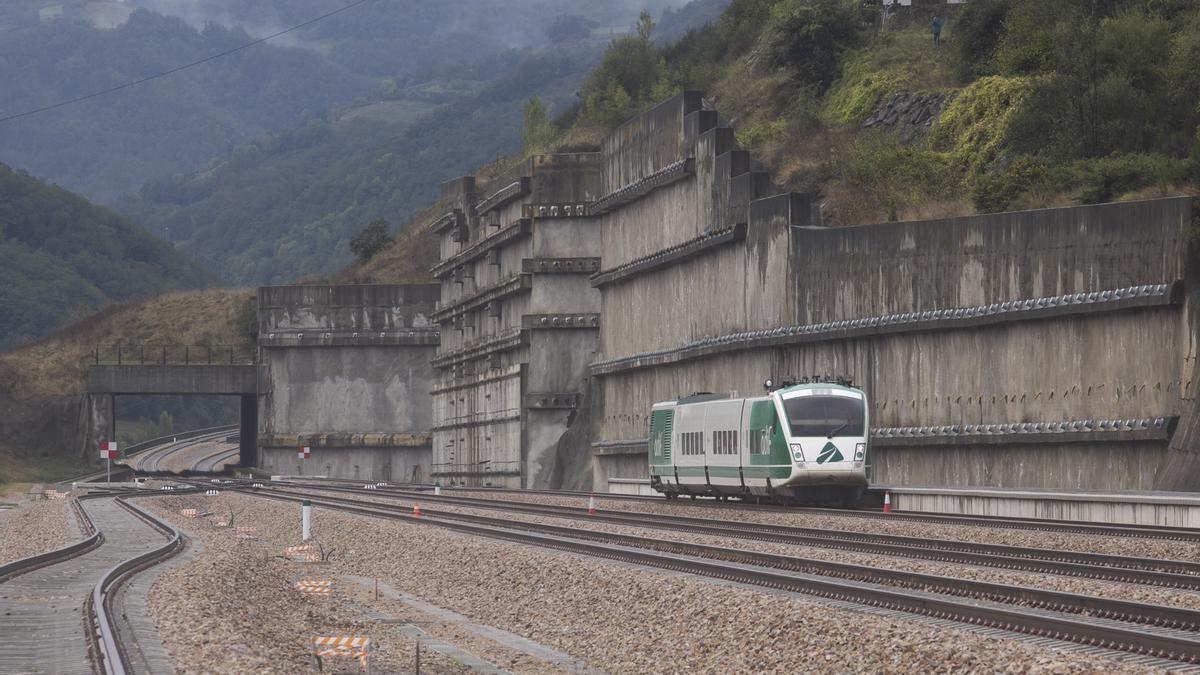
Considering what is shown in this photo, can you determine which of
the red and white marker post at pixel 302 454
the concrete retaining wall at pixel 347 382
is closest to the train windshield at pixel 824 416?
the concrete retaining wall at pixel 347 382

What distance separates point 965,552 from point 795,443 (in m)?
13.8

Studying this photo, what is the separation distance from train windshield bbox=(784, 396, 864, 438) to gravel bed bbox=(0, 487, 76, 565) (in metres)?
16.6

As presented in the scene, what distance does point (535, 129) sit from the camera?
111875mm

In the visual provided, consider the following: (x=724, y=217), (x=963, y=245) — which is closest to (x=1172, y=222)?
(x=963, y=245)

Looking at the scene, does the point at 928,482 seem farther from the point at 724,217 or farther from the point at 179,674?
the point at 179,674

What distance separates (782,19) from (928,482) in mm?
33873

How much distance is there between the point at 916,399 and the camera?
41688 mm

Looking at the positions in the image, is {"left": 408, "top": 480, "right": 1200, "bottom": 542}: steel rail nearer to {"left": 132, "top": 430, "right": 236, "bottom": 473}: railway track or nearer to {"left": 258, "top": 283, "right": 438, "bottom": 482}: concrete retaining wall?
{"left": 258, "top": 283, "right": 438, "bottom": 482}: concrete retaining wall

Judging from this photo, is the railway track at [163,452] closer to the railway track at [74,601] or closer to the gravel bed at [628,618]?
the railway track at [74,601]

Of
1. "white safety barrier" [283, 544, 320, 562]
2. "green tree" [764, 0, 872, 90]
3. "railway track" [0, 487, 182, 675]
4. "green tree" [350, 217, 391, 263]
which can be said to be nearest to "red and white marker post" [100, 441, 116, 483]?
"green tree" [764, 0, 872, 90]

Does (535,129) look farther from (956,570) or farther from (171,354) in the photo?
(956,570)

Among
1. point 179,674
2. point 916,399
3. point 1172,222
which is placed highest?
point 1172,222

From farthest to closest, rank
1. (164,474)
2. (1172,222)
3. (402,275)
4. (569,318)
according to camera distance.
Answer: (402,275)
(164,474)
(569,318)
(1172,222)

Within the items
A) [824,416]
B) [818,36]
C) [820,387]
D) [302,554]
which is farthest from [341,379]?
[302,554]
